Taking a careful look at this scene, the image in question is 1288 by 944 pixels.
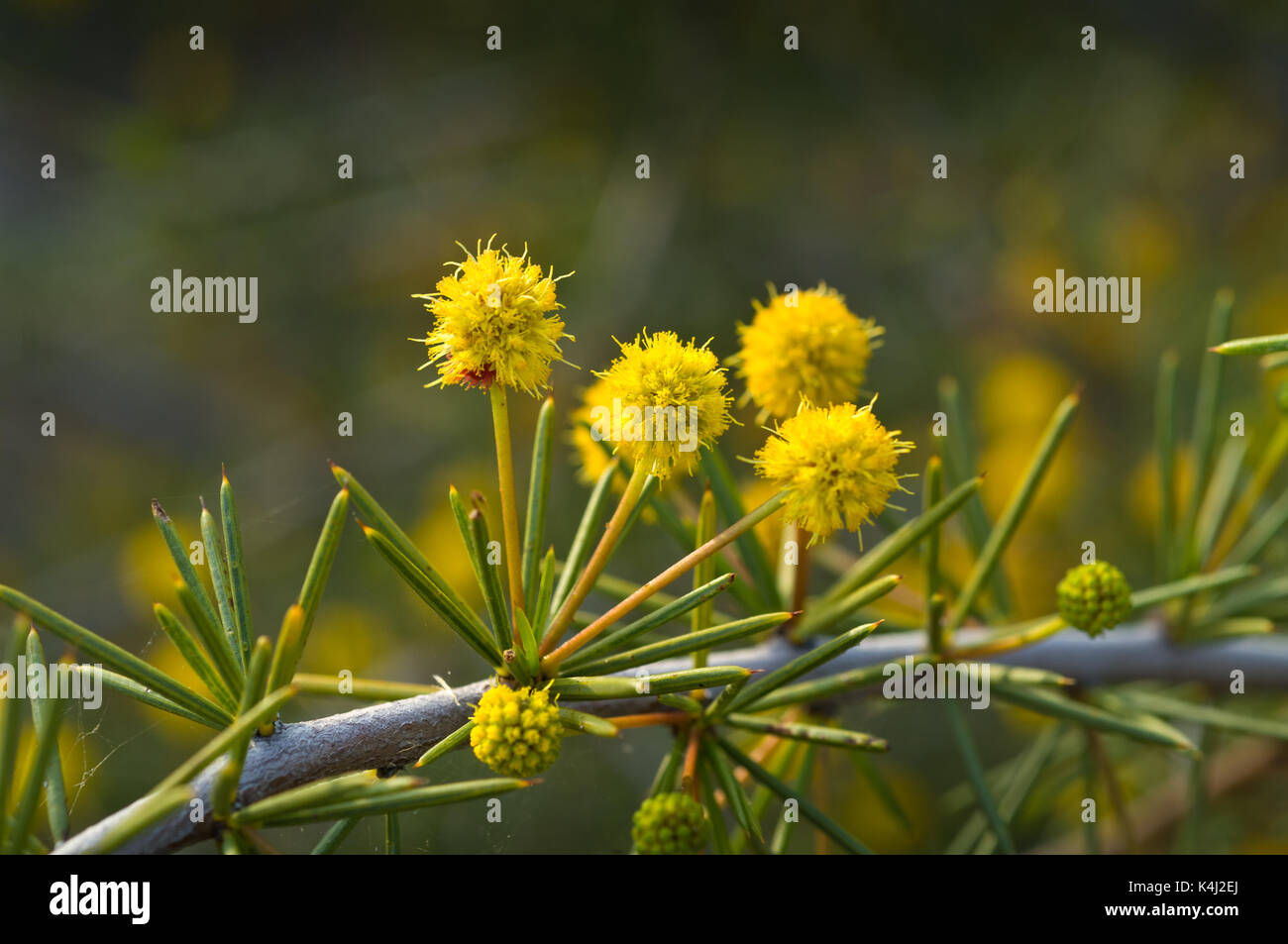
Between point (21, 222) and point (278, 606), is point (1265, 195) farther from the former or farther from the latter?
point (21, 222)

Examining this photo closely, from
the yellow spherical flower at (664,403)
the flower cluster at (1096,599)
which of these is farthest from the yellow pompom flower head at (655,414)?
the flower cluster at (1096,599)

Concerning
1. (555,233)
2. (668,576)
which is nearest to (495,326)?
(668,576)

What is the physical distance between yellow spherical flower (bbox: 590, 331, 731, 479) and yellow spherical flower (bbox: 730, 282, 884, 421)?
0.24m

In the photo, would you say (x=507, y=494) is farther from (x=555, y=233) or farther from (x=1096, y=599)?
(x=555, y=233)

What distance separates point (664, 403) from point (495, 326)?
216 mm

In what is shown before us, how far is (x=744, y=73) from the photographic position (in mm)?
4688

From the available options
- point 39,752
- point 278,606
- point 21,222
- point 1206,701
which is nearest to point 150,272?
point 21,222

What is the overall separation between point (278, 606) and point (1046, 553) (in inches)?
142

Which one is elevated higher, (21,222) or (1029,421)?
(21,222)

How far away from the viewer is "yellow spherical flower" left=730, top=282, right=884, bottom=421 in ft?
4.14

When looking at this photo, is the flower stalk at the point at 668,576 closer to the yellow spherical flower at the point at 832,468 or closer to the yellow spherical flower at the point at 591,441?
the yellow spherical flower at the point at 832,468

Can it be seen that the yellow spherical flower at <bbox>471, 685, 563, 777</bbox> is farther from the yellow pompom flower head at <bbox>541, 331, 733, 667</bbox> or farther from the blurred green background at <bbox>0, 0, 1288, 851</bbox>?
the blurred green background at <bbox>0, 0, 1288, 851</bbox>

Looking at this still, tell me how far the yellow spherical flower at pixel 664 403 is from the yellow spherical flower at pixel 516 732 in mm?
289

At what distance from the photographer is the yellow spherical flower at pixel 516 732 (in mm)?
921
